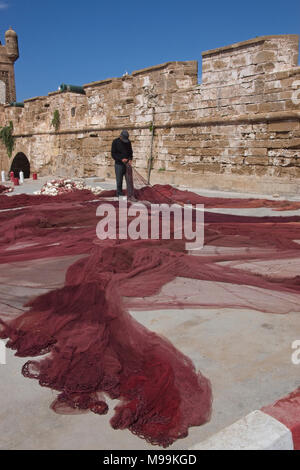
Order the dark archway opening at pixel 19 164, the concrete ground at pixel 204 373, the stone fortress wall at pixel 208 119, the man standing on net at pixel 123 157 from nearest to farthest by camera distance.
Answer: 1. the concrete ground at pixel 204 373
2. the stone fortress wall at pixel 208 119
3. the man standing on net at pixel 123 157
4. the dark archway opening at pixel 19 164

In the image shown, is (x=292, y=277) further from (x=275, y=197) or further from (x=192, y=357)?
(x=275, y=197)

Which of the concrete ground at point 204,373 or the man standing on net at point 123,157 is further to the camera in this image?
the man standing on net at point 123,157

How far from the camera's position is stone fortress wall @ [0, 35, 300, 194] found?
8.83 meters

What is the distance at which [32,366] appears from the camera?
229 centimetres

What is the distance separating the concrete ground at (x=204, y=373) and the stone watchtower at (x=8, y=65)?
34107mm

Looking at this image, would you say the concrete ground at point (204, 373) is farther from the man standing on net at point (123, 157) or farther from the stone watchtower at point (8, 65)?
the stone watchtower at point (8, 65)

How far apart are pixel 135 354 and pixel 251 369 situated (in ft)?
2.26

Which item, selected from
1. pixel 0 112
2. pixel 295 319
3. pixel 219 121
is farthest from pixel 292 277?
pixel 0 112

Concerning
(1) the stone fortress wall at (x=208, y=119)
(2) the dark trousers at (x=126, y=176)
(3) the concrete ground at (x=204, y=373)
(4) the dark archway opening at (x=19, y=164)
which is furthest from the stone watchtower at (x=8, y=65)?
(3) the concrete ground at (x=204, y=373)

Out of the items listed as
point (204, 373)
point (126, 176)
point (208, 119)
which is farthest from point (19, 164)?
point (204, 373)

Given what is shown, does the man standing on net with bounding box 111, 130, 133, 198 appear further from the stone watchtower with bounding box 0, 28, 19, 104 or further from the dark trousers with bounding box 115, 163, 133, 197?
the stone watchtower with bounding box 0, 28, 19, 104

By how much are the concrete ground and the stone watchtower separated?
34.1 meters

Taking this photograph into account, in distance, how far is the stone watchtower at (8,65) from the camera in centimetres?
3220

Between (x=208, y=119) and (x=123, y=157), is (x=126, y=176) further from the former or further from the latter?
(x=208, y=119)
